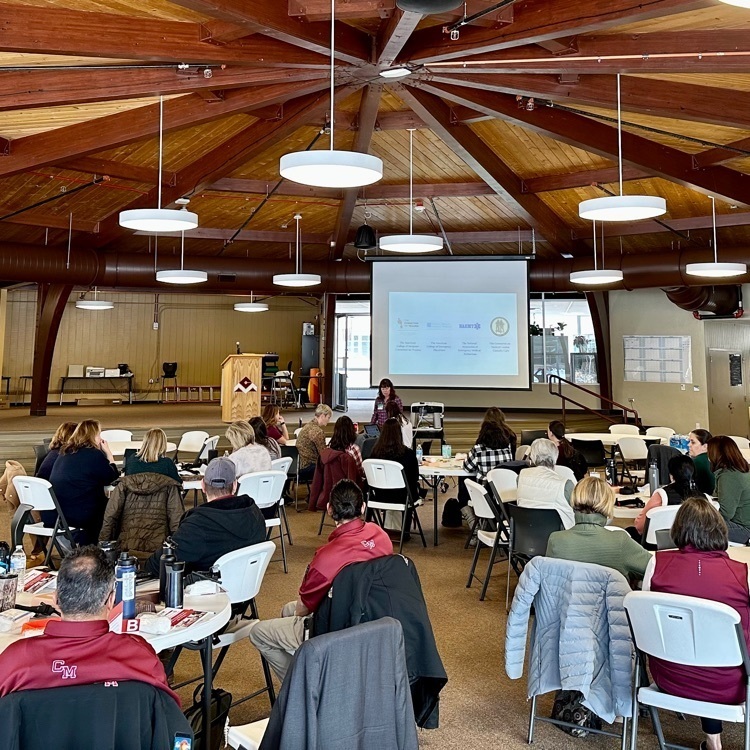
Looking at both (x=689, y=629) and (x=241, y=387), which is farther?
(x=241, y=387)

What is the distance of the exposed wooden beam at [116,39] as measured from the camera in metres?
4.55

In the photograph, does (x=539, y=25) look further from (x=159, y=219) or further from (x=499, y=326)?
(x=499, y=326)

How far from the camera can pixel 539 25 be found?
489 centimetres

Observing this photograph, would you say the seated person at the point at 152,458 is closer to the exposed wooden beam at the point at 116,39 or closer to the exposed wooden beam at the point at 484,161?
the exposed wooden beam at the point at 116,39

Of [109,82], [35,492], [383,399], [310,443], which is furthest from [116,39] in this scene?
[383,399]

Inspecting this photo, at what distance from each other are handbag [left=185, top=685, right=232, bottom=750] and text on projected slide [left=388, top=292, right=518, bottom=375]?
923 cm

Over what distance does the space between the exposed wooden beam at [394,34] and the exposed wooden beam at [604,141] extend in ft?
2.91

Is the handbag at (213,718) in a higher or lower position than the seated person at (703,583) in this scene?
lower

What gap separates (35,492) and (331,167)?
3.41 meters

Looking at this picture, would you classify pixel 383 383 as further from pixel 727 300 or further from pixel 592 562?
pixel 727 300

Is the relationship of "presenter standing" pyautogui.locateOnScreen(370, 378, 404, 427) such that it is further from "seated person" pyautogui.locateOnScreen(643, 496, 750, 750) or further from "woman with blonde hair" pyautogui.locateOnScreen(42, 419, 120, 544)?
"seated person" pyautogui.locateOnScreen(643, 496, 750, 750)

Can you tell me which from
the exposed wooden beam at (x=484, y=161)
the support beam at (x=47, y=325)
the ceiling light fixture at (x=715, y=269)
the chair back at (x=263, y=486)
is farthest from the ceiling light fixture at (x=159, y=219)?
the support beam at (x=47, y=325)

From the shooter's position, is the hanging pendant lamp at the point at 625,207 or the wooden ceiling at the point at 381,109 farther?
the hanging pendant lamp at the point at 625,207

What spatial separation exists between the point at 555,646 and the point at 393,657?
128 centimetres
